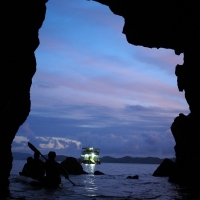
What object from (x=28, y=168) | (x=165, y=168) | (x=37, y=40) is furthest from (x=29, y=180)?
(x=165, y=168)

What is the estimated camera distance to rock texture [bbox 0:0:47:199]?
38.4 feet

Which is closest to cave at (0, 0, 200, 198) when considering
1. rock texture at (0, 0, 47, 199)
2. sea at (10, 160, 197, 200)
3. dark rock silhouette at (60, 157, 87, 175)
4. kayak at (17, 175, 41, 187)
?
rock texture at (0, 0, 47, 199)

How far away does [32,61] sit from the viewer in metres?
16.2

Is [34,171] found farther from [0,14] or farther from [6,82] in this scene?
[0,14]

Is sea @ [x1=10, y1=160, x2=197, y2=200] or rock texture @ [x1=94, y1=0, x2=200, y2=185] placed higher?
rock texture @ [x1=94, y1=0, x2=200, y2=185]

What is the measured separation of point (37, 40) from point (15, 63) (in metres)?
3.82

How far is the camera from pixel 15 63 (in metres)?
12.8

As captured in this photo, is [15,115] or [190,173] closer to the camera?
[15,115]

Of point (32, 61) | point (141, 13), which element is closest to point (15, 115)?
point (32, 61)

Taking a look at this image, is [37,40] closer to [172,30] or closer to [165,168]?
[172,30]

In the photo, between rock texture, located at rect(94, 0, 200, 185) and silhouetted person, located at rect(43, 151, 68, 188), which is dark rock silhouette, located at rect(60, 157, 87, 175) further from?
rock texture, located at rect(94, 0, 200, 185)

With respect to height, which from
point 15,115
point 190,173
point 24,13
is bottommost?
point 190,173

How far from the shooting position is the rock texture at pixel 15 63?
11719 millimetres

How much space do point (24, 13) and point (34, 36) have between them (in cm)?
216
